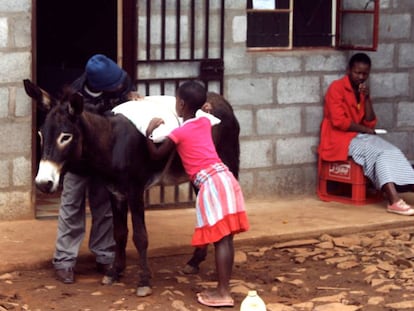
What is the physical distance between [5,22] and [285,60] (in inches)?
112

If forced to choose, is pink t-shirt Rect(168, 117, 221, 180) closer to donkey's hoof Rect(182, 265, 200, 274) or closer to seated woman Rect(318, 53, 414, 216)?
donkey's hoof Rect(182, 265, 200, 274)

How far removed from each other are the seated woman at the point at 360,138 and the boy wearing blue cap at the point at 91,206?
323 cm

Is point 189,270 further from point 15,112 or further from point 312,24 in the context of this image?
point 312,24

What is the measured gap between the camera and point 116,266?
7.62 meters

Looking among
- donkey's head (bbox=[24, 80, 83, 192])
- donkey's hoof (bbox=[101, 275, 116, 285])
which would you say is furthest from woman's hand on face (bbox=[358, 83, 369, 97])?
donkey's head (bbox=[24, 80, 83, 192])

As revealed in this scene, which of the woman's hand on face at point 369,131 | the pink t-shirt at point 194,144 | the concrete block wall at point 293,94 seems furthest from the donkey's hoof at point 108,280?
the woman's hand on face at point 369,131

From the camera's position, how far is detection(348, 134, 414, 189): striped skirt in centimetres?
1012

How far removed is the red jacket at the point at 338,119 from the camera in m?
10.3

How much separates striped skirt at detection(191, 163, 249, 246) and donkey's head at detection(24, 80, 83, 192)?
89 centimetres

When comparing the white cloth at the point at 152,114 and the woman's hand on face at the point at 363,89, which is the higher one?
the woman's hand on face at the point at 363,89

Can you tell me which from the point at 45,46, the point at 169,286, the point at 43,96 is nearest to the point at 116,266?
the point at 169,286

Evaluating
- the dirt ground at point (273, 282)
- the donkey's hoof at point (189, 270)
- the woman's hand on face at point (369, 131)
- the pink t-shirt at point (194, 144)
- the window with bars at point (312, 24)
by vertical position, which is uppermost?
the window with bars at point (312, 24)

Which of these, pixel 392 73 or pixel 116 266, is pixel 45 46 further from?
pixel 116 266

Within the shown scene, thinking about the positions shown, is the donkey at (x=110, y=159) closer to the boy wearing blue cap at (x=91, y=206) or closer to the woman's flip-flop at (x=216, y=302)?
the boy wearing blue cap at (x=91, y=206)
